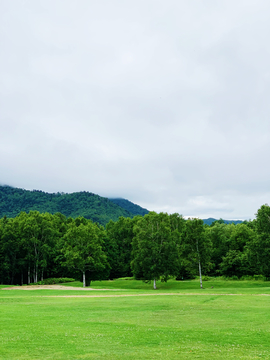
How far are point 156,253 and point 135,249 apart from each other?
1168cm

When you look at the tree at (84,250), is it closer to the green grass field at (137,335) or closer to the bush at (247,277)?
the bush at (247,277)

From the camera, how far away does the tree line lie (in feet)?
188

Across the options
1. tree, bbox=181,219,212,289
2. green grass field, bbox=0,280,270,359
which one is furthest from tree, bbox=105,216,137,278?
green grass field, bbox=0,280,270,359

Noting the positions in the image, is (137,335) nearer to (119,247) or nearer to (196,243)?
(196,243)

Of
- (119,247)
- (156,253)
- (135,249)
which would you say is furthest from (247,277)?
(119,247)

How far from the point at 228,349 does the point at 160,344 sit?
9.90ft

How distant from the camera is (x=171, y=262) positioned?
188ft

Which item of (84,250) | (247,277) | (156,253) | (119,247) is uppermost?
(84,250)

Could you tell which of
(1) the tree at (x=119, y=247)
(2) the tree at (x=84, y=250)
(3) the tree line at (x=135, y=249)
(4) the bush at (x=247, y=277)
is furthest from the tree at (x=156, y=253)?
(1) the tree at (x=119, y=247)

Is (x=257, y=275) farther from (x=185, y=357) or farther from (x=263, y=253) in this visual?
(x=185, y=357)

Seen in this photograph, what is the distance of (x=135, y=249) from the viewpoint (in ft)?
222

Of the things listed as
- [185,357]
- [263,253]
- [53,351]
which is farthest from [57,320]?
[263,253]

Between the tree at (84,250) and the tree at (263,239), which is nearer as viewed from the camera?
the tree at (263,239)

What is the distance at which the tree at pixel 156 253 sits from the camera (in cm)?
5656
